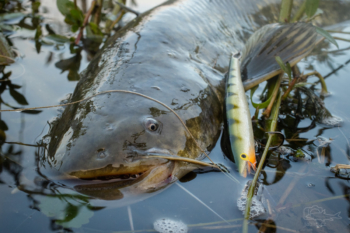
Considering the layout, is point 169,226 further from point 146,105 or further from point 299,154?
point 299,154

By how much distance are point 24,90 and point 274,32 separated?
1950 mm

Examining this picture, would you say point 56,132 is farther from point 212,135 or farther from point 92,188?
point 212,135

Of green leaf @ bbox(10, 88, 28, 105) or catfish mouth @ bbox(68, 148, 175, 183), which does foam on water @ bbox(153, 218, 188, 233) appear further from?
green leaf @ bbox(10, 88, 28, 105)

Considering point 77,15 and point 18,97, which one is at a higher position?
point 77,15

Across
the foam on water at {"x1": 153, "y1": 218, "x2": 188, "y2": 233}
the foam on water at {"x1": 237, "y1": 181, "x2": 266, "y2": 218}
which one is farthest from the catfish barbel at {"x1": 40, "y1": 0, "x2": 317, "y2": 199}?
the foam on water at {"x1": 237, "y1": 181, "x2": 266, "y2": 218}

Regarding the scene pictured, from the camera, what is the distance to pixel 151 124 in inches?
56.0

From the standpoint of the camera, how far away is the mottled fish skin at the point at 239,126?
1551 millimetres

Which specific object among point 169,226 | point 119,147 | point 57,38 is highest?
point 57,38

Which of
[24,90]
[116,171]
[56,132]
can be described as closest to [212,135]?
[116,171]

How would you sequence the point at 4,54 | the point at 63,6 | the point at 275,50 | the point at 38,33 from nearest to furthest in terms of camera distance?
the point at 275,50 → the point at 4,54 → the point at 63,6 → the point at 38,33

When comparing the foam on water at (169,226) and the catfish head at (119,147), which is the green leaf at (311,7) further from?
the foam on water at (169,226)

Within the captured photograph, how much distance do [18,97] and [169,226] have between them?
5.12 feet

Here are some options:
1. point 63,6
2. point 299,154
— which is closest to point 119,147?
point 299,154

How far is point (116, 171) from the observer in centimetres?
133
